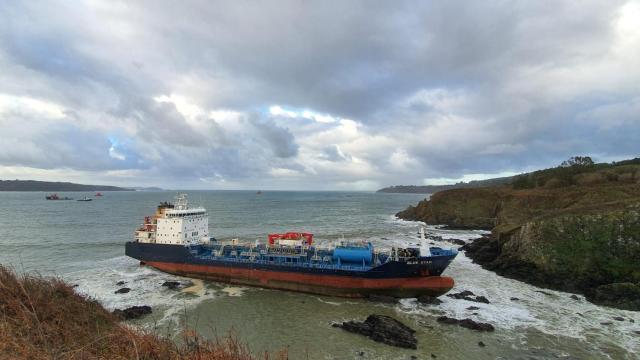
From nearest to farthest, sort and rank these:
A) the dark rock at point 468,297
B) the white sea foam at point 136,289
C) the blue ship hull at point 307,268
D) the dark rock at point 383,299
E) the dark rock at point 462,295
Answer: the white sea foam at point 136,289 → the dark rock at point 468,297 → the dark rock at point 383,299 → the blue ship hull at point 307,268 → the dark rock at point 462,295

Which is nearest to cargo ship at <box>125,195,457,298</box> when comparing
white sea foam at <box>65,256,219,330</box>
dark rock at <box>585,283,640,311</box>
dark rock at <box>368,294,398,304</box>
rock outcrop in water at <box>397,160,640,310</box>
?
dark rock at <box>368,294,398,304</box>

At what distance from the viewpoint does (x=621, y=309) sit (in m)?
24.7

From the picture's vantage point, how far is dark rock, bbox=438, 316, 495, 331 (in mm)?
21703

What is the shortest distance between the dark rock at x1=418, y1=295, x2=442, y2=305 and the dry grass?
63.7ft

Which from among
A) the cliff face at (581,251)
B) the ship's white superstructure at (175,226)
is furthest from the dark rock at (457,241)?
the ship's white superstructure at (175,226)

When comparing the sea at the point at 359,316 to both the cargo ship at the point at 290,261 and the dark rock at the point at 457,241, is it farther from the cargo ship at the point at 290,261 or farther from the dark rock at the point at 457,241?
the dark rock at the point at 457,241

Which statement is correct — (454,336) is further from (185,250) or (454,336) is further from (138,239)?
(138,239)

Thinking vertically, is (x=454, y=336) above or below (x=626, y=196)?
below

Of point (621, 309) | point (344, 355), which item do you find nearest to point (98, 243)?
point (344, 355)

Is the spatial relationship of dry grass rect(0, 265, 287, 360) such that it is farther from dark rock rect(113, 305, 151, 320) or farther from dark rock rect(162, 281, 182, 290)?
dark rock rect(162, 281, 182, 290)

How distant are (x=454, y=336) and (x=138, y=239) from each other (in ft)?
106

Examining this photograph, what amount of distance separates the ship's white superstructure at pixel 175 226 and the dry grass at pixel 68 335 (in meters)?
21.8

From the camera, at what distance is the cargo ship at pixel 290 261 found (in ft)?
91.2

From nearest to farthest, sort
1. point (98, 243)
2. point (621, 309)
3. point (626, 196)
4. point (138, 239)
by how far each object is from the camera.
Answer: point (621, 309) < point (138, 239) < point (626, 196) < point (98, 243)
